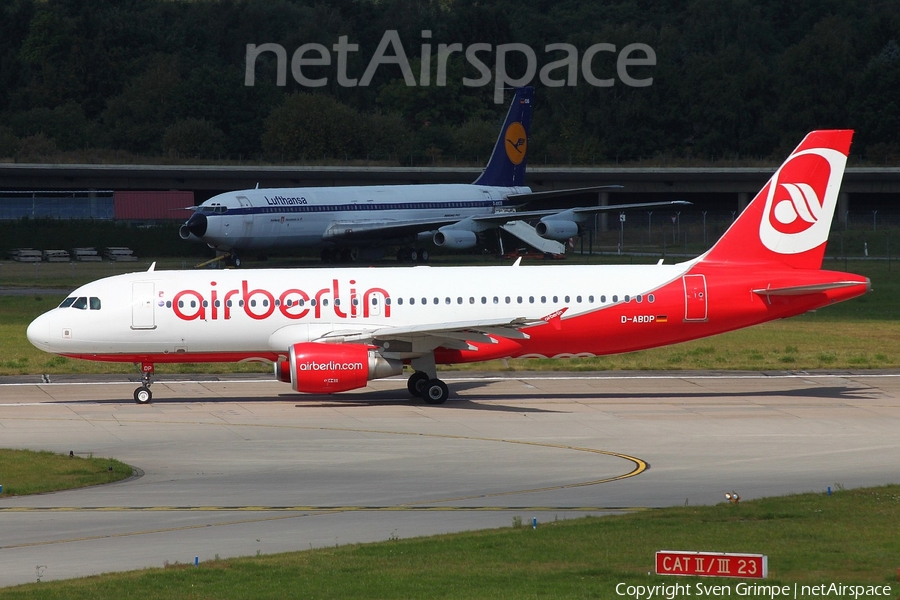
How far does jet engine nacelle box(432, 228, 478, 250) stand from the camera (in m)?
71.8

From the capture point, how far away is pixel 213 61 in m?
142

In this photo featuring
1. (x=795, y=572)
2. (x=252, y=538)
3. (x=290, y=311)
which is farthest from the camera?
(x=290, y=311)

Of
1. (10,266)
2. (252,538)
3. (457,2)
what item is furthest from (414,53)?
(252,538)

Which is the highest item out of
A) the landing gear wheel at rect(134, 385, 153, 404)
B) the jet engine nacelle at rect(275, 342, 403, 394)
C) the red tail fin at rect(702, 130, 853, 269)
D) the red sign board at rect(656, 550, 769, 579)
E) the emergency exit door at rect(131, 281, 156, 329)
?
the red tail fin at rect(702, 130, 853, 269)

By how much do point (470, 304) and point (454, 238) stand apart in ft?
135

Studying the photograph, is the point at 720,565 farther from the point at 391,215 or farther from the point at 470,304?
the point at 391,215

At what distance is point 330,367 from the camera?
28250 millimetres

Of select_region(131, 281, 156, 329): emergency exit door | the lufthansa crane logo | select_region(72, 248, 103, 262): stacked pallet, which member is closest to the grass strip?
select_region(131, 281, 156, 329): emergency exit door

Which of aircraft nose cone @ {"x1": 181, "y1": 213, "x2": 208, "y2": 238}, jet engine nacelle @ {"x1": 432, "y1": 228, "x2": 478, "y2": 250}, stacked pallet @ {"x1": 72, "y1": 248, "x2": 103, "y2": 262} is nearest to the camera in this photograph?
aircraft nose cone @ {"x1": 181, "y1": 213, "x2": 208, "y2": 238}

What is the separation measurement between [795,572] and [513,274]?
18688 millimetres

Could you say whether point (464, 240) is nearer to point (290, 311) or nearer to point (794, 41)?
point (290, 311)

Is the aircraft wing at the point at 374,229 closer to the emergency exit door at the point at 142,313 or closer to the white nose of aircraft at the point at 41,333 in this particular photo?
the emergency exit door at the point at 142,313

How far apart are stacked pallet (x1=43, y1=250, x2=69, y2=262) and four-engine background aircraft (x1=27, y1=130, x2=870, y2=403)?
55.3 meters

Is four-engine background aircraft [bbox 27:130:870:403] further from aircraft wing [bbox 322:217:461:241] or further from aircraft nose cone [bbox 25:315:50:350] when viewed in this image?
aircraft wing [bbox 322:217:461:241]
